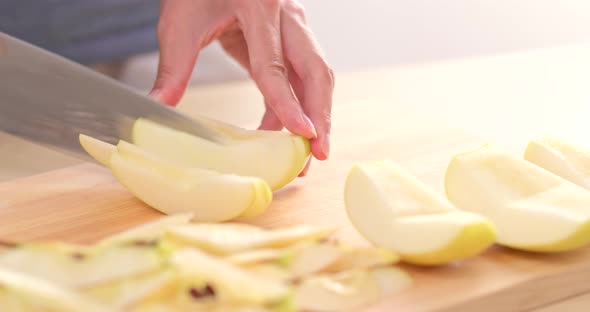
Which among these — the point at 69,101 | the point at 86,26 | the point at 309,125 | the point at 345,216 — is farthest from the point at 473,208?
the point at 86,26

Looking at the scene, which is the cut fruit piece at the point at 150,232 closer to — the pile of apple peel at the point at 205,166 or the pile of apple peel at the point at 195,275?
the pile of apple peel at the point at 195,275

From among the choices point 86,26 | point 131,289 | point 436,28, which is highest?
point 131,289

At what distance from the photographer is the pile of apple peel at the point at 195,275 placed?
83 centimetres

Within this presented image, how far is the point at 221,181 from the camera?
3.76ft

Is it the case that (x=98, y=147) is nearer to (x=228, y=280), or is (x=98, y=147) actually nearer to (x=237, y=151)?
(x=237, y=151)

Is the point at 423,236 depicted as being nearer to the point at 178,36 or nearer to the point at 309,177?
the point at 309,177

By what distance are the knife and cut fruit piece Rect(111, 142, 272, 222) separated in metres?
0.06

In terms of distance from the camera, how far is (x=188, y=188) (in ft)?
3.87

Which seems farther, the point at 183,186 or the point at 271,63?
the point at 271,63

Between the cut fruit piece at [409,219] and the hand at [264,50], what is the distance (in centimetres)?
24

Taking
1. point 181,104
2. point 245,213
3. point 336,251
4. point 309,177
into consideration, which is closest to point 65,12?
point 181,104

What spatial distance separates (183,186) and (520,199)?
47cm

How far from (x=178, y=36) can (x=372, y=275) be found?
0.69 meters

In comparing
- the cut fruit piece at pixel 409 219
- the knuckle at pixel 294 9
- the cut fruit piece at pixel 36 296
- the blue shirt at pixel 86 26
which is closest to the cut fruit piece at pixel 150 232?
the cut fruit piece at pixel 36 296
